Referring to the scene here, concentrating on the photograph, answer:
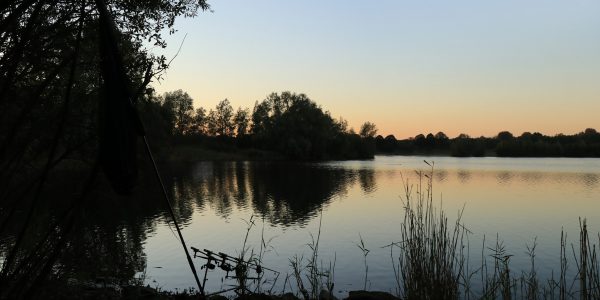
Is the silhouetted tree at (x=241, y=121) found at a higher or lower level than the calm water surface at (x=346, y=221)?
higher

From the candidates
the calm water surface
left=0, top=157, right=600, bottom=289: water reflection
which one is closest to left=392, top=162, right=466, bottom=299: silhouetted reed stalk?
left=0, top=157, right=600, bottom=289: water reflection

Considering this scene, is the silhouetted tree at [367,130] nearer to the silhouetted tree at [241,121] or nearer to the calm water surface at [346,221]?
the silhouetted tree at [241,121]

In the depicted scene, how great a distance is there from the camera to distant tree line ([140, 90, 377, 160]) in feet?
346

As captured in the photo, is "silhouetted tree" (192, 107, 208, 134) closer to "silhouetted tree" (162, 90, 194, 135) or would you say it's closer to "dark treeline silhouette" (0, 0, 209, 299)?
"silhouetted tree" (162, 90, 194, 135)

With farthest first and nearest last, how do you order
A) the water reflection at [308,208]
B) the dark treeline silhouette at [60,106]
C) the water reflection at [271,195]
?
the water reflection at [271,195] → the water reflection at [308,208] → the dark treeline silhouette at [60,106]

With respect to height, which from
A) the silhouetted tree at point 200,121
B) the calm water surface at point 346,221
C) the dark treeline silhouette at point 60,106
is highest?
the silhouetted tree at point 200,121

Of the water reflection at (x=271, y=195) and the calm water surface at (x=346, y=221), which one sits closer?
the calm water surface at (x=346, y=221)

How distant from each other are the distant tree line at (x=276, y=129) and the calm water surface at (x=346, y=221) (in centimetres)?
5740

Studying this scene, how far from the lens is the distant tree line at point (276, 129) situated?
346ft

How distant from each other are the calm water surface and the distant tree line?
57.4 metres

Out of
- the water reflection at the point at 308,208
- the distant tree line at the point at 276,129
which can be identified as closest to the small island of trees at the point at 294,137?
the distant tree line at the point at 276,129

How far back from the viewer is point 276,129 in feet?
349

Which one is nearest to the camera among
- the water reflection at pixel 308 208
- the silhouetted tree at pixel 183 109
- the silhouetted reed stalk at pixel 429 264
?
the silhouetted reed stalk at pixel 429 264

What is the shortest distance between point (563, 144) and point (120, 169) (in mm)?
132914
